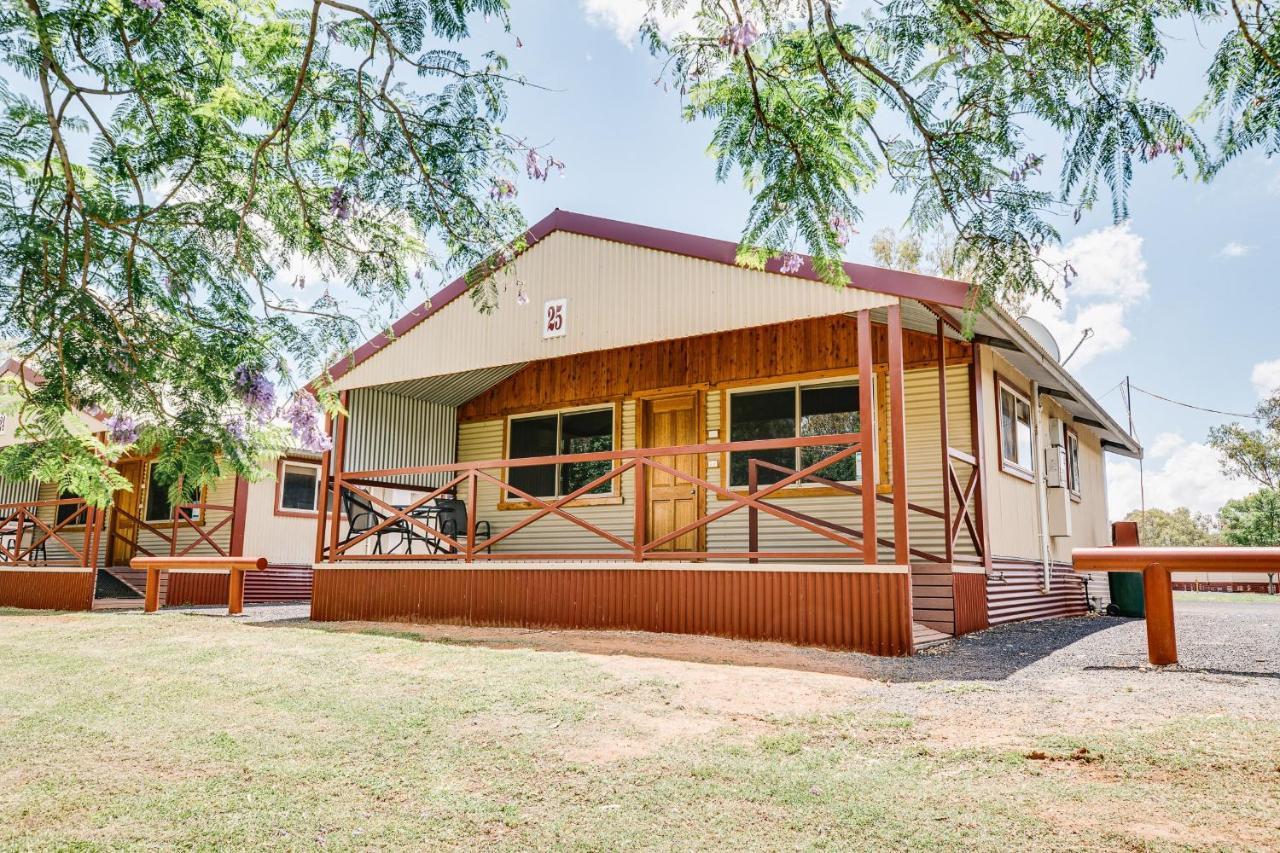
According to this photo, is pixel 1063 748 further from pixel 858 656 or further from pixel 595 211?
pixel 595 211

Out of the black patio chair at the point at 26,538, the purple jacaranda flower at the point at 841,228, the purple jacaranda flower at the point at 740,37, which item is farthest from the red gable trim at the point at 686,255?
the black patio chair at the point at 26,538

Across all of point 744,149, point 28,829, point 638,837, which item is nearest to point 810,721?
point 638,837

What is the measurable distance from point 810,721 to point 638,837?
5.10ft

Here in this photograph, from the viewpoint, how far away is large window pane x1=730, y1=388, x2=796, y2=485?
1005cm

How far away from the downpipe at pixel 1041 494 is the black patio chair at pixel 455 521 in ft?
21.3

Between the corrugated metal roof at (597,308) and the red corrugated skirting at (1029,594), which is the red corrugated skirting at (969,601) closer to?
the red corrugated skirting at (1029,594)

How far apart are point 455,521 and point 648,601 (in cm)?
416

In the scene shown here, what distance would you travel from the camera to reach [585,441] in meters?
11.6

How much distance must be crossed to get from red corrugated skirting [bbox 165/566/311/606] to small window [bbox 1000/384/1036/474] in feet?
Result: 35.4

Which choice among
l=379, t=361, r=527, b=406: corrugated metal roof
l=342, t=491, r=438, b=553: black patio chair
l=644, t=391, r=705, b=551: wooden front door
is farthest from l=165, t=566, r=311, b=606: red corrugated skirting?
l=644, t=391, r=705, b=551: wooden front door

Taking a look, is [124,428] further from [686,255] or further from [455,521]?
[455,521]

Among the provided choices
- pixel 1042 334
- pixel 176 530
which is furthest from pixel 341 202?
pixel 176 530

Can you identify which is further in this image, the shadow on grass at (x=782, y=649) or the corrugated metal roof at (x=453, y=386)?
the corrugated metal roof at (x=453, y=386)

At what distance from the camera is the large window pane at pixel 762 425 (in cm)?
1005
